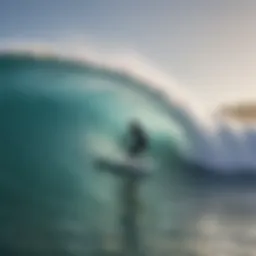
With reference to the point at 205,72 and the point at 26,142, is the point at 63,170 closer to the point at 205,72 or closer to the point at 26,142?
the point at 26,142

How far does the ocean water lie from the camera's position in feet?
4.33

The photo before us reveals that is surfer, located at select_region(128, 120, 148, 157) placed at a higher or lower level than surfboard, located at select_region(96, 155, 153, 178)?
higher

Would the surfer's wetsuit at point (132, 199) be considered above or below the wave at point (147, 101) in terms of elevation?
below

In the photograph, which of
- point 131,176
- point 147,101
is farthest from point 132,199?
point 147,101

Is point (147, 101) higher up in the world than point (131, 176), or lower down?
higher up

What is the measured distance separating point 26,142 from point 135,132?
0.25 meters

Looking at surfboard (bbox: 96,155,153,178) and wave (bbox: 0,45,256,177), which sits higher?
wave (bbox: 0,45,256,177)

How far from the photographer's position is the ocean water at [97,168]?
1320mm

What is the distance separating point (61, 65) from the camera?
54.5 inches

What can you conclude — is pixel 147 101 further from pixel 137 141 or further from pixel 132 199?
pixel 132 199

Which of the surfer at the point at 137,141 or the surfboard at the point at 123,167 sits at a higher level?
the surfer at the point at 137,141

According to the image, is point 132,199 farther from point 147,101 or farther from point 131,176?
point 147,101

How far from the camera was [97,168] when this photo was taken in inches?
53.0

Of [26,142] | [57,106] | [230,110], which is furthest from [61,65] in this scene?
[230,110]
